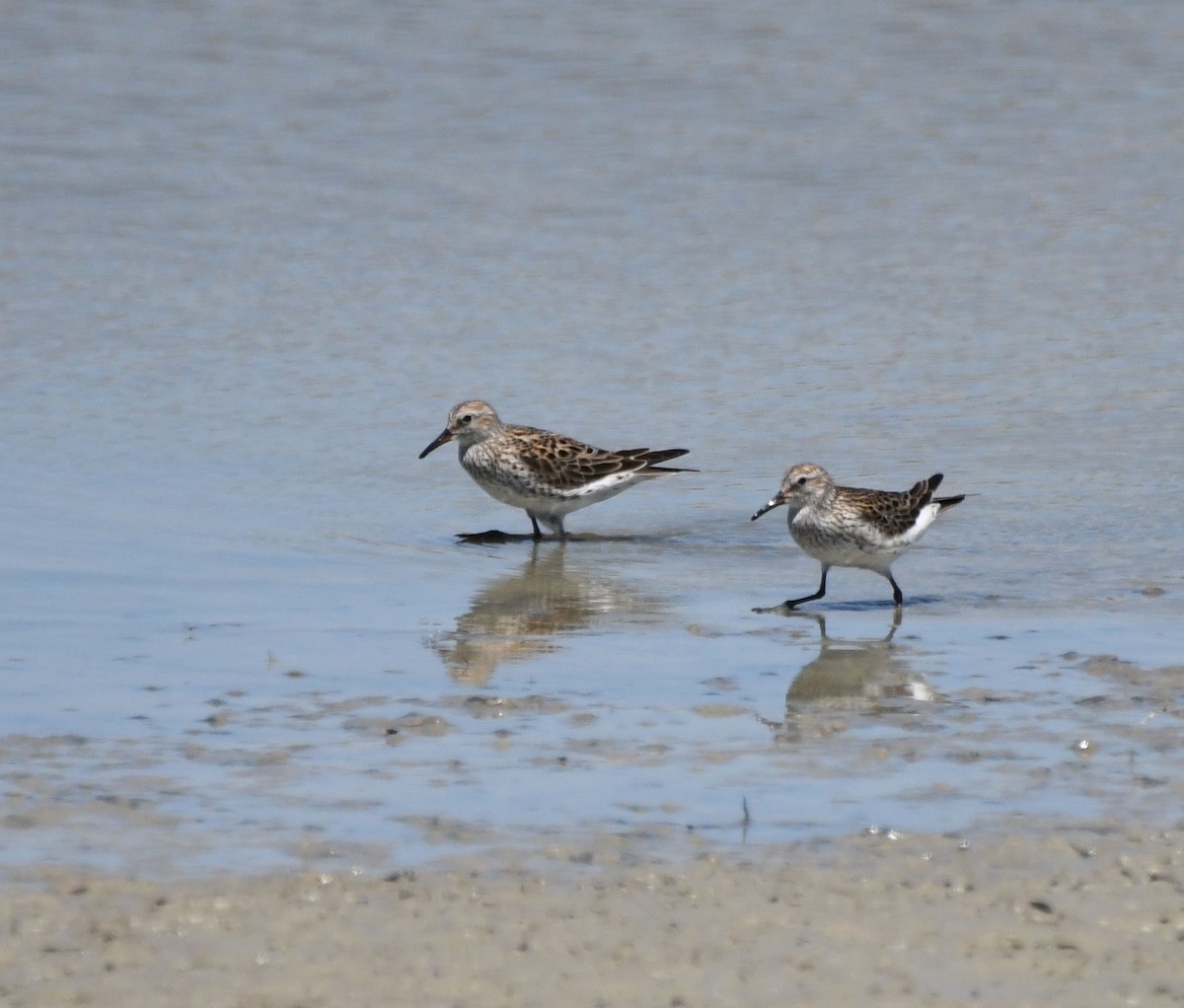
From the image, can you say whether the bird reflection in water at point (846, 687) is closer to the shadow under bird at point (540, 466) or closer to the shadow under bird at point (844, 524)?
the shadow under bird at point (844, 524)

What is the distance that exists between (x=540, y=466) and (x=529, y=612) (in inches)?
109

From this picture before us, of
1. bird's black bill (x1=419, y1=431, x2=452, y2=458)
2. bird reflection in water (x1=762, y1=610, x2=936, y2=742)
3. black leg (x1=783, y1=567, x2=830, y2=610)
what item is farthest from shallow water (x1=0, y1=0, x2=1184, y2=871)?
bird's black bill (x1=419, y1=431, x2=452, y2=458)

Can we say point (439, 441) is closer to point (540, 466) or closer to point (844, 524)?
point (540, 466)

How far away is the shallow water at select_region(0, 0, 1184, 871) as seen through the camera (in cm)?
809

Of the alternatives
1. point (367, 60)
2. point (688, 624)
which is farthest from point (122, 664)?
point (367, 60)

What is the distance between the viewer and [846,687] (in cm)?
948

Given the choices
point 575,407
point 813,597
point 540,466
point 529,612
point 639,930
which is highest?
point 575,407

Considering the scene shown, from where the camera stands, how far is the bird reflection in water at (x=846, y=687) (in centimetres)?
874

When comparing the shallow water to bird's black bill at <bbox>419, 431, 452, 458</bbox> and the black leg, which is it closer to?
the black leg

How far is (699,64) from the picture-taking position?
98.5 ft

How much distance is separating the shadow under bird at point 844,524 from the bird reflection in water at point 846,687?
0.90 metres

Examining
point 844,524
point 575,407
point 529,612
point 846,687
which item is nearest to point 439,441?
point 575,407

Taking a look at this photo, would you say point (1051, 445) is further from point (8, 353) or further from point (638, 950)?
point (638, 950)

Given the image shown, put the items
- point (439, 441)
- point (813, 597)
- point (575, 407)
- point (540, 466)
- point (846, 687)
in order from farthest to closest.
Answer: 1. point (575, 407)
2. point (439, 441)
3. point (540, 466)
4. point (813, 597)
5. point (846, 687)
